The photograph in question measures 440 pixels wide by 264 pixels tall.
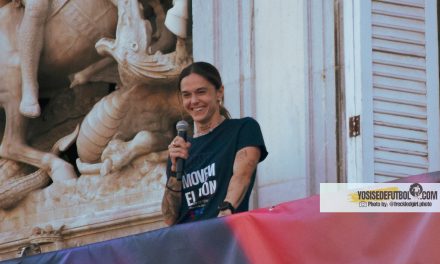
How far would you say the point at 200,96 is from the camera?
10914 mm

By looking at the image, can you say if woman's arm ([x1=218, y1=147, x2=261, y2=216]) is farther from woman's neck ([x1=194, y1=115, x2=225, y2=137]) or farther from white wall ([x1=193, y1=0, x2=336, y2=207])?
white wall ([x1=193, y1=0, x2=336, y2=207])

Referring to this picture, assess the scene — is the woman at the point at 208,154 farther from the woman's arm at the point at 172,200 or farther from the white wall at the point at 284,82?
the white wall at the point at 284,82

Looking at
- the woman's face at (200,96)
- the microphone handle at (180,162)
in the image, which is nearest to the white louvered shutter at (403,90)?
the woman's face at (200,96)

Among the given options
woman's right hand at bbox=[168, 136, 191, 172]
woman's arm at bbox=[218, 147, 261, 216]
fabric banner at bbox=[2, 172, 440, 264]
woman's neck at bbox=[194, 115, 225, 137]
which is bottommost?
fabric banner at bbox=[2, 172, 440, 264]

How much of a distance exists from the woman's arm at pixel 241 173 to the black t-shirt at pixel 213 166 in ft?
0.16

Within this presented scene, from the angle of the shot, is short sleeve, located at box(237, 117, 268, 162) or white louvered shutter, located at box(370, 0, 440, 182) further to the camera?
white louvered shutter, located at box(370, 0, 440, 182)

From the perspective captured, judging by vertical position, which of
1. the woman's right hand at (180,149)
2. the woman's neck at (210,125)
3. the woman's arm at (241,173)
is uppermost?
the woman's neck at (210,125)

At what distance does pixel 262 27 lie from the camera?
12.4 metres

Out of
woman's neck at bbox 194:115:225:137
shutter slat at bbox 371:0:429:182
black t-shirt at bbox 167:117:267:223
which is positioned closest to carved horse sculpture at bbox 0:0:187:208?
shutter slat at bbox 371:0:429:182

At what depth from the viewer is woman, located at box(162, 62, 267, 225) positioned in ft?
35.4

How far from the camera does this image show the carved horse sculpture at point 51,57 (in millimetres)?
14031

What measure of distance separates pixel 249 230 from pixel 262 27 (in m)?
2.43

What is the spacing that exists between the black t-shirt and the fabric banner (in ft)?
1.37

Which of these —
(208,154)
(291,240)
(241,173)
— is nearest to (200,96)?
(208,154)
